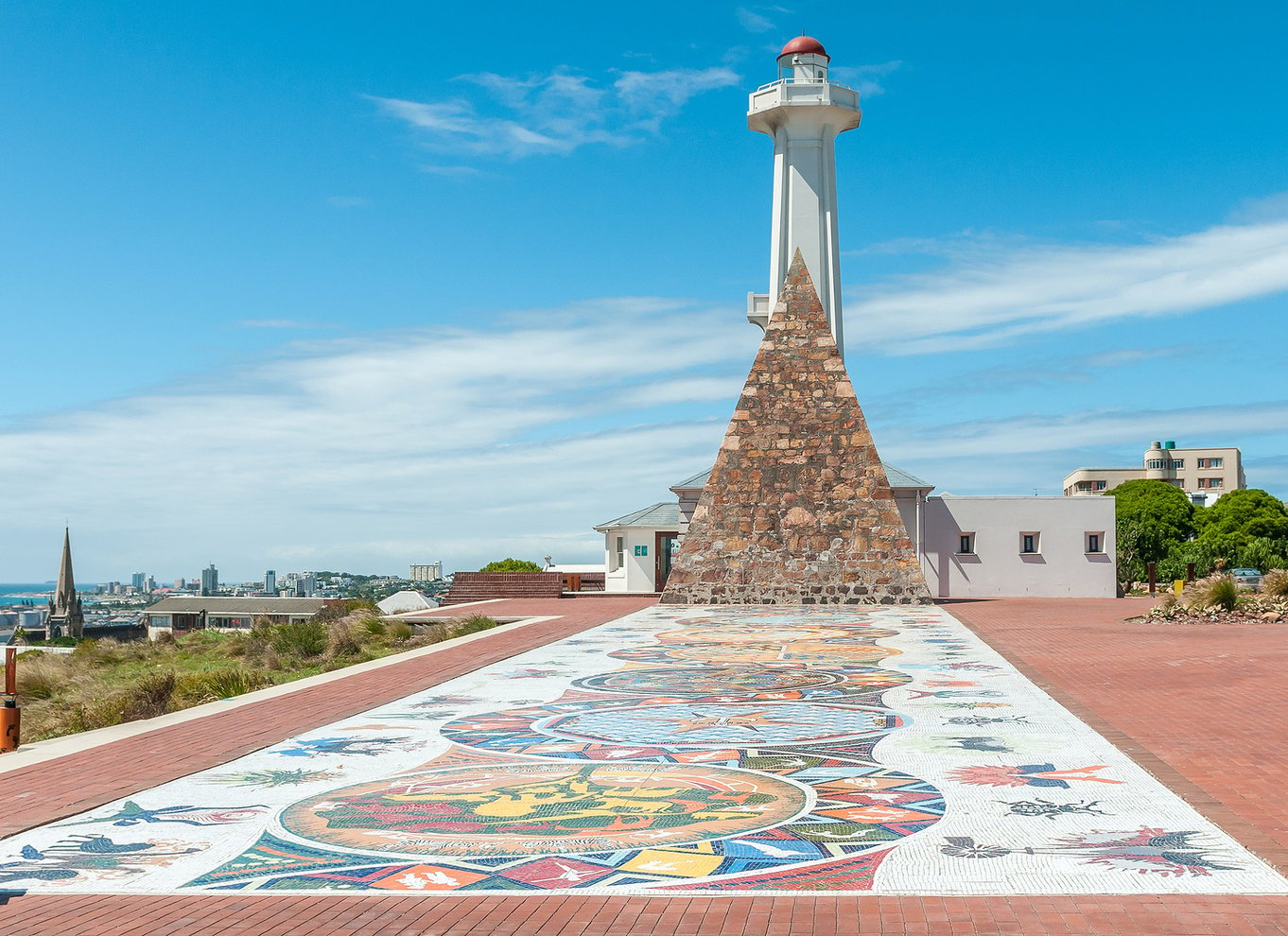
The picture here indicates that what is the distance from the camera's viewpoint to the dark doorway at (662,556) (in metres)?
34.7

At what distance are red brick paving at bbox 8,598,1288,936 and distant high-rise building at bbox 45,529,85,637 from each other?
208ft

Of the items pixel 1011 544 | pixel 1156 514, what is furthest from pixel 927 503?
pixel 1156 514

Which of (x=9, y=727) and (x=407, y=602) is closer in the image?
(x=9, y=727)

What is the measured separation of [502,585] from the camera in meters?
31.0

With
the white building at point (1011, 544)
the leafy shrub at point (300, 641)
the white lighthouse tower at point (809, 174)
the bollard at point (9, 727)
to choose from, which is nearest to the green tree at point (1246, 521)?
the white building at point (1011, 544)

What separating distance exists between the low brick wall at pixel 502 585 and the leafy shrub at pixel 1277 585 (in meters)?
16.2

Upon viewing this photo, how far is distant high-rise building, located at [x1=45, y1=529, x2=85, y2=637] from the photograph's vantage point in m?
68.1

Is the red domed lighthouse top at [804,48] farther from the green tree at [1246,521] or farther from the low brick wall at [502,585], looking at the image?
the green tree at [1246,521]

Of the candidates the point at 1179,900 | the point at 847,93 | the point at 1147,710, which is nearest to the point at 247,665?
the point at 1147,710

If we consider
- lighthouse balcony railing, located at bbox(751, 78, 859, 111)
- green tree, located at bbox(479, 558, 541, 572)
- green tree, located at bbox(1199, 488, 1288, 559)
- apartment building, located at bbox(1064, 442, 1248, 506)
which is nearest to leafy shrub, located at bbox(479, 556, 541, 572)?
green tree, located at bbox(479, 558, 541, 572)

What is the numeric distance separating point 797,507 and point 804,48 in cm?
1376

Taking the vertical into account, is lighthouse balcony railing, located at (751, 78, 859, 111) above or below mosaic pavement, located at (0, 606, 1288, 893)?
above

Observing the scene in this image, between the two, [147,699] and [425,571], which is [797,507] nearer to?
[147,699]

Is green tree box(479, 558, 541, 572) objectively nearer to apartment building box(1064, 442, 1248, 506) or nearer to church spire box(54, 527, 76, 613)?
church spire box(54, 527, 76, 613)
